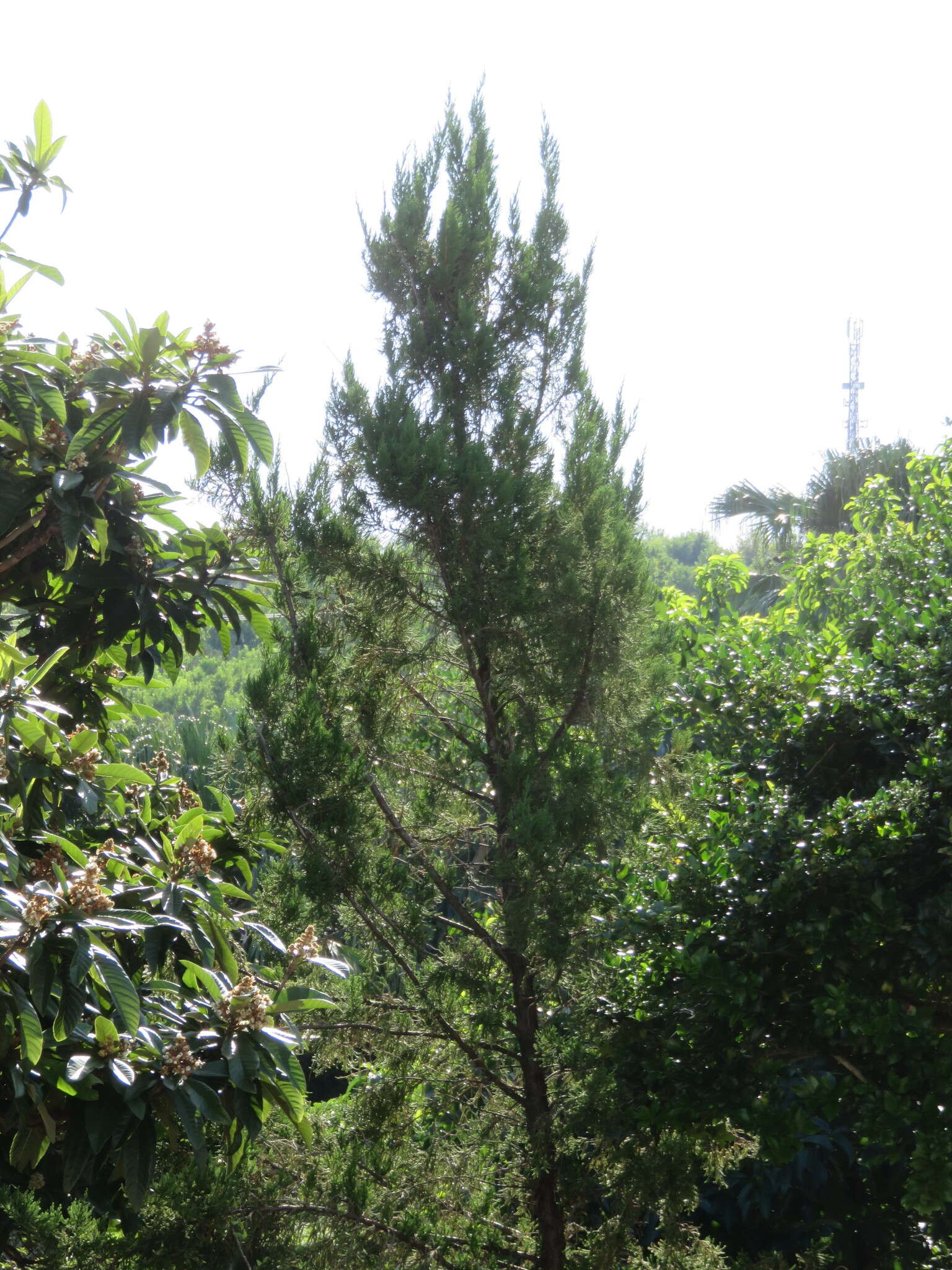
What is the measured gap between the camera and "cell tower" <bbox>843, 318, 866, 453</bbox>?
15.8m

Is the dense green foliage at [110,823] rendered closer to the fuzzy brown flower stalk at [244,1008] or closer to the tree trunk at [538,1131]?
the fuzzy brown flower stalk at [244,1008]

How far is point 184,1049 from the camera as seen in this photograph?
2.27 meters

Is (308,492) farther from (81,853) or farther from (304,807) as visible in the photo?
(81,853)

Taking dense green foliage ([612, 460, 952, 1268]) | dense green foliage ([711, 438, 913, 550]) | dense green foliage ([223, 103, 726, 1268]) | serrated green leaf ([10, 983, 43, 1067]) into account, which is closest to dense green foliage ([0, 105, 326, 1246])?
serrated green leaf ([10, 983, 43, 1067])

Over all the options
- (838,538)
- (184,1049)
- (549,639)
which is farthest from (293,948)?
(838,538)

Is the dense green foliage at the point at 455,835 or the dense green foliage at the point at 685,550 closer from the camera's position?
the dense green foliage at the point at 455,835

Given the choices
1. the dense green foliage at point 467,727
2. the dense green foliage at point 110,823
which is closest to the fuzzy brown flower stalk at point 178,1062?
the dense green foliage at point 110,823

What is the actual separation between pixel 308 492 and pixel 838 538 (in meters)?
3.00

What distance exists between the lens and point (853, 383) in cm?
1692

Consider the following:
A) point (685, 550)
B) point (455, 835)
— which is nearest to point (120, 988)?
point (455, 835)

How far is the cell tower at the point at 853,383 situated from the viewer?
15.8 meters

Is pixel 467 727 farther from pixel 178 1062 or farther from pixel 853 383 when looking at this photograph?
pixel 853 383

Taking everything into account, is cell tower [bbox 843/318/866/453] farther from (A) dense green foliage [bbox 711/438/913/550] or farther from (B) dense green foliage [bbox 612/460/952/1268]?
(B) dense green foliage [bbox 612/460/952/1268]

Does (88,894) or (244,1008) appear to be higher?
(88,894)
